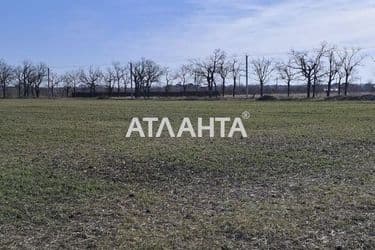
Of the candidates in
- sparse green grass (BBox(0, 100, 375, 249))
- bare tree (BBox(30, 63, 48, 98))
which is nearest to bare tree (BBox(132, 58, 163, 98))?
bare tree (BBox(30, 63, 48, 98))

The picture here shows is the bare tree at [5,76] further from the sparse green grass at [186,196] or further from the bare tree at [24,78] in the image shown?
the sparse green grass at [186,196]

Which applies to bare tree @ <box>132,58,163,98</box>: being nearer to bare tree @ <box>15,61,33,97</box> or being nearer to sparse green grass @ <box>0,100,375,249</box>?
bare tree @ <box>15,61,33,97</box>

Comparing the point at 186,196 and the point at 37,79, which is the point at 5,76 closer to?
the point at 37,79

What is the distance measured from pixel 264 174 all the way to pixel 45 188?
13.3ft

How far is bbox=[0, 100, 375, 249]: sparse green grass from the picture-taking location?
5500 millimetres

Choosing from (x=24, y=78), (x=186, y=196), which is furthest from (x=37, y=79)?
(x=186, y=196)

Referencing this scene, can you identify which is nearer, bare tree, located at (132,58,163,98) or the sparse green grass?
the sparse green grass

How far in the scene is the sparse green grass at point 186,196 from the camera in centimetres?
550

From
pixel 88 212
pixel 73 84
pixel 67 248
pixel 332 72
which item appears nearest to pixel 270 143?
pixel 88 212

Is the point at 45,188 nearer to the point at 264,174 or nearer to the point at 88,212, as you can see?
the point at 88,212

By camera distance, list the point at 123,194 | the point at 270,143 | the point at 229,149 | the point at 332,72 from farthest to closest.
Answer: the point at 332,72 < the point at 270,143 < the point at 229,149 < the point at 123,194

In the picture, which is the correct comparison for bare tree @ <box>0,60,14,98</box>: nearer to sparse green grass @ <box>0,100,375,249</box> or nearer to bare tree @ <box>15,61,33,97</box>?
bare tree @ <box>15,61,33,97</box>

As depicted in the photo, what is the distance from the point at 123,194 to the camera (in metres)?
7.60

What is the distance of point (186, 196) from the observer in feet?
25.0
